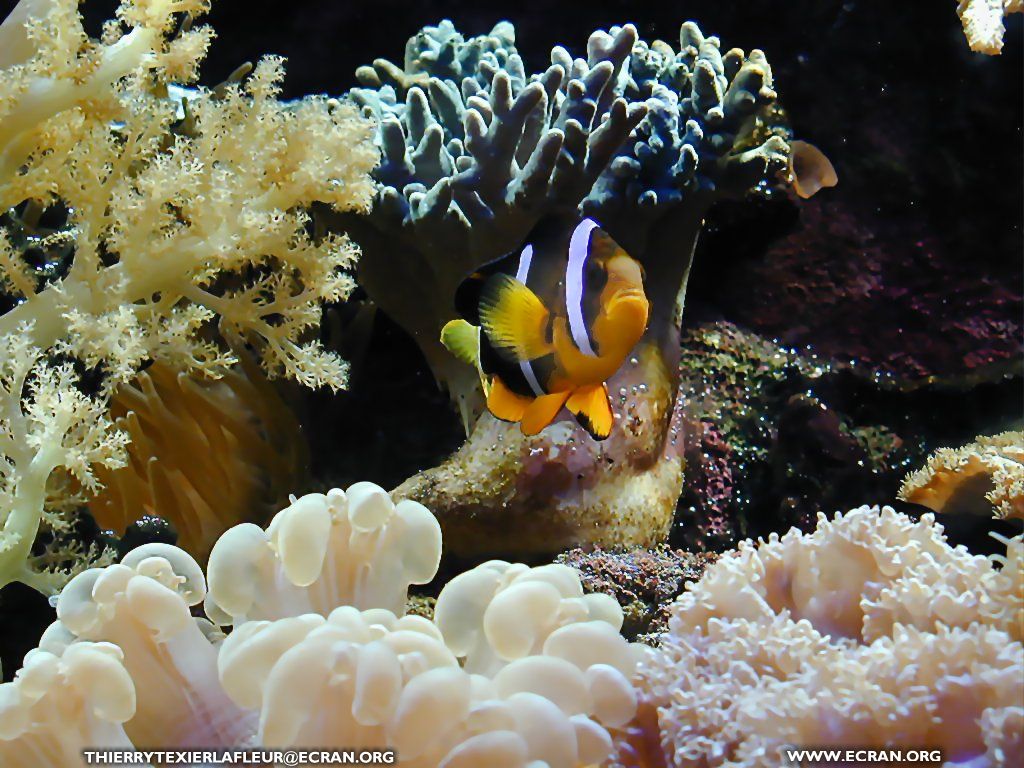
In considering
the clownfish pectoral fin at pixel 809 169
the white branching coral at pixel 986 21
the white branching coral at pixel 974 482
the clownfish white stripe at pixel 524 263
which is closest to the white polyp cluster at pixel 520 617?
the clownfish white stripe at pixel 524 263

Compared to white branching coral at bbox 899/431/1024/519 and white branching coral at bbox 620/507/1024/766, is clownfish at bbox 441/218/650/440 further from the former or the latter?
white branching coral at bbox 899/431/1024/519

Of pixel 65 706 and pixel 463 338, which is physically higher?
pixel 463 338

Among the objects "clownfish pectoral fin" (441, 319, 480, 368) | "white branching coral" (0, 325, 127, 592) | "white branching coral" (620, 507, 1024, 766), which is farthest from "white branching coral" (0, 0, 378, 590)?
"white branching coral" (620, 507, 1024, 766)

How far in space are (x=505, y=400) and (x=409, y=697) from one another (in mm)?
816

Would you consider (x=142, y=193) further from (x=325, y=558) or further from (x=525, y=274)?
(x=325, y=558)

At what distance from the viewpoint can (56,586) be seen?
168 cm

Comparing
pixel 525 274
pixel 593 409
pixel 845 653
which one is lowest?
pixel 845 653

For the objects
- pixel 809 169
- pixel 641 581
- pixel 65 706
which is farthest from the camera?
pixel 809 169

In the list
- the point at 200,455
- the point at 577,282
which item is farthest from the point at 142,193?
the point at 577,282

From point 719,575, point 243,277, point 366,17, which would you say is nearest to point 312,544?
point 719,575

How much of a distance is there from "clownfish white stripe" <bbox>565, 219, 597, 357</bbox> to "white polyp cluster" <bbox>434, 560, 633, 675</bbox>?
1.48 ft

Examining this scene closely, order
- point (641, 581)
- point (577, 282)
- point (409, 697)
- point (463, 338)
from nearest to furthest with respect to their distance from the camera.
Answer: point (409, 697) → point (577, 282) → point (463, 338) → point (641, 581)

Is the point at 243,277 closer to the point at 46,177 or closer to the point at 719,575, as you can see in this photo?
the point at 46,177

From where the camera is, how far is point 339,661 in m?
0.98
